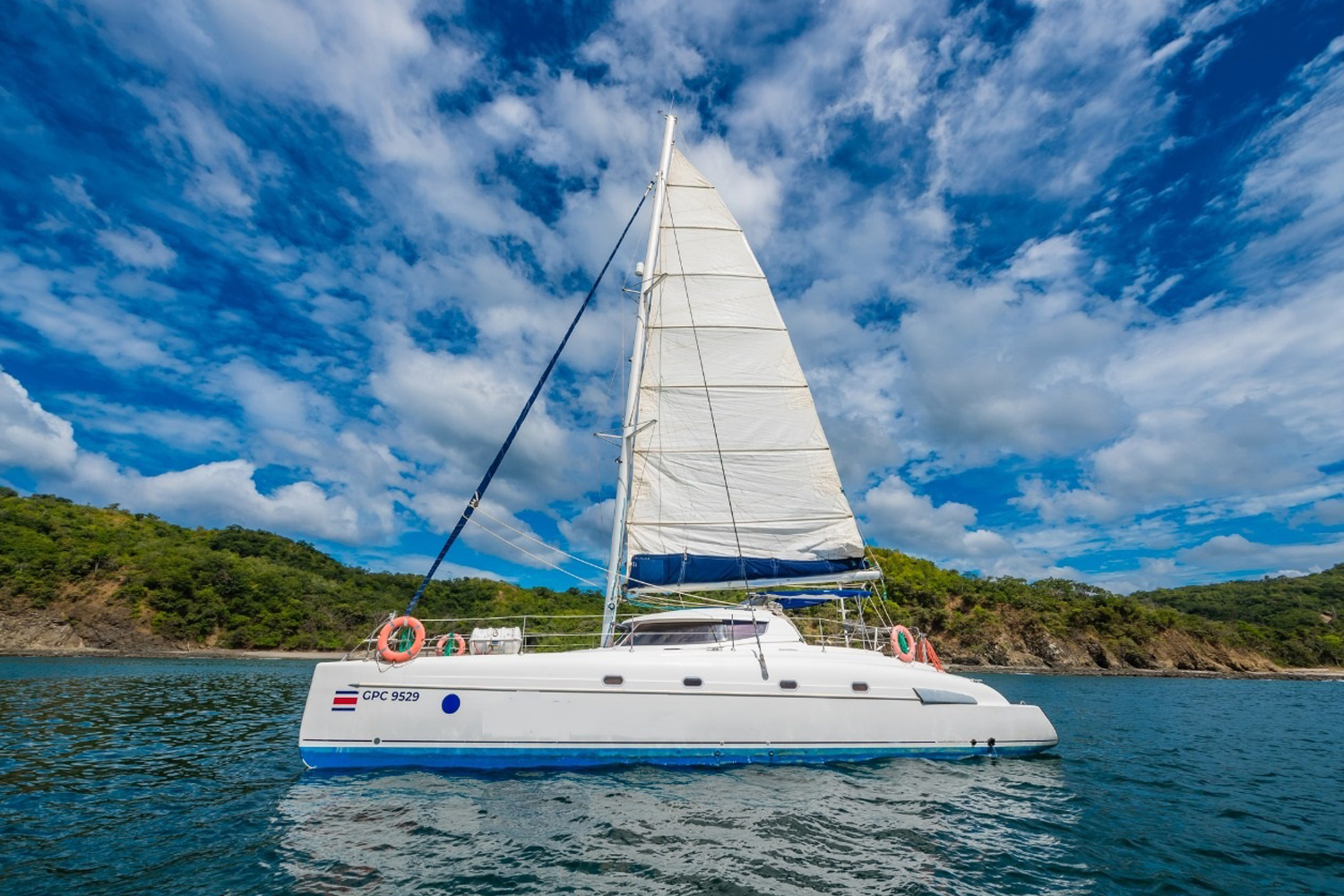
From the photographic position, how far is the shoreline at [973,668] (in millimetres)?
44844

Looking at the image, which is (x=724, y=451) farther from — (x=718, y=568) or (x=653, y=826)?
(x=653, y=826)

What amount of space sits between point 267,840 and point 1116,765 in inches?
552

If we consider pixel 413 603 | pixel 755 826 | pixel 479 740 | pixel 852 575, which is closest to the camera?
pixel 755 826

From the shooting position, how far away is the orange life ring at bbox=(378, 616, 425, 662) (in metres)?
9.19

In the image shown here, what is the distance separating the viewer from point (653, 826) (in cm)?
682

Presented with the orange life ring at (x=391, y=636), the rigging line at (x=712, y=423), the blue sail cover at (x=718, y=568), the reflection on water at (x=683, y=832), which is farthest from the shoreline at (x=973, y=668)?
the orange life ring at (x=391, y=636)

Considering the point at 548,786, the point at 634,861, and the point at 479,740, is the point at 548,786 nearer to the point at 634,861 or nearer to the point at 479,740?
the point at 479,740

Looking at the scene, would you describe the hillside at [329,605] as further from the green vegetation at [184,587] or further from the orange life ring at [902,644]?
the orange life ring at [902,644]

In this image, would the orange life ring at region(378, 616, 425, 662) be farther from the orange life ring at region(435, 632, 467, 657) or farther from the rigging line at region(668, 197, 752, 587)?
the rigging line at region(668, 197, 752, 587)

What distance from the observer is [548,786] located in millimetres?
8172

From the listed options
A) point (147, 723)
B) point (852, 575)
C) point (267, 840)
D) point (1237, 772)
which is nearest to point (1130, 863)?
point (852, 575)

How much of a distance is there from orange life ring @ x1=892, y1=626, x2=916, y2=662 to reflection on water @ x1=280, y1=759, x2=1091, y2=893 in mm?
2415

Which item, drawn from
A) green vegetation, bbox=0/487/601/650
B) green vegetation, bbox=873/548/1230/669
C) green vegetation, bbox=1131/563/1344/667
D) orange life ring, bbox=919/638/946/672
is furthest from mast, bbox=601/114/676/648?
green vegetation, bbox=1131/563/1344/667

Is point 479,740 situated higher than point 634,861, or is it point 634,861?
point 479,740
